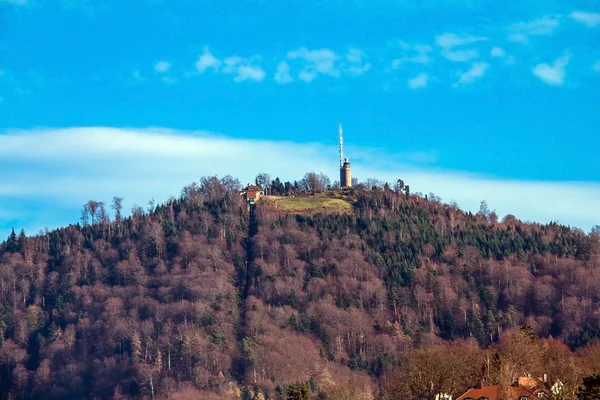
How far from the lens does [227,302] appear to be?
19250 centimetres

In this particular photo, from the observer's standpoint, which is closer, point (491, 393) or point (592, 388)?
point (592, 388)

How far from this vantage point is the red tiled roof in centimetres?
9944

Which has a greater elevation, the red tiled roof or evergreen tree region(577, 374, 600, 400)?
evergreen tree region(577, 374, 600, 400)

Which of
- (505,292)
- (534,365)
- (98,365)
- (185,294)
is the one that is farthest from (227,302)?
(534,365)

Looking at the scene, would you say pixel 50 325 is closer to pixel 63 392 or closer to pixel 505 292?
pixel 63 392

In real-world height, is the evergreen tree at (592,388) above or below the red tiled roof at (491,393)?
above

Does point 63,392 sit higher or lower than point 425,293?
lower

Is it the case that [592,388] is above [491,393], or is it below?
above

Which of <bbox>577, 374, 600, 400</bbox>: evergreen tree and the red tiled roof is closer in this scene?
<bbox>577, 374, 600, 400</bbox>: evergreen tree

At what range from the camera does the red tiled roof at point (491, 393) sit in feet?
326

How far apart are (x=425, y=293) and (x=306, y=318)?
2176 centimetres

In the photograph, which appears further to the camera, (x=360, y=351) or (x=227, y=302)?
(x=227, y=302)

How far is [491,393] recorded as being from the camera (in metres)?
100

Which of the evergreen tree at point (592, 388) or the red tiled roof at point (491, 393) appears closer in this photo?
the evergreen tree at point (592, 388)
